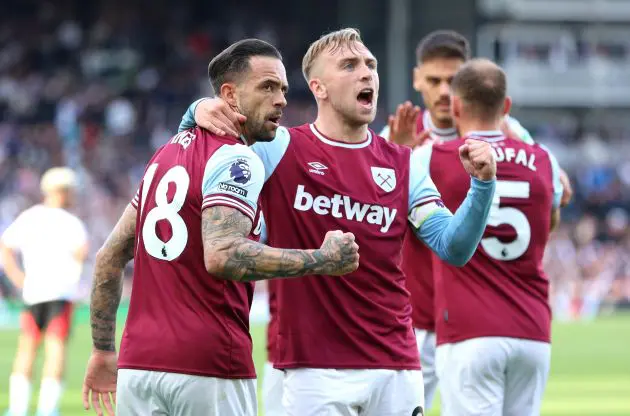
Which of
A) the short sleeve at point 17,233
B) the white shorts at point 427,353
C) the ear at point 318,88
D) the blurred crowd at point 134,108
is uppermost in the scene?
the blurred crowd at point 134,108

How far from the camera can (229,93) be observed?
485cm

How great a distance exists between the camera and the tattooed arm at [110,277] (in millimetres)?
4996

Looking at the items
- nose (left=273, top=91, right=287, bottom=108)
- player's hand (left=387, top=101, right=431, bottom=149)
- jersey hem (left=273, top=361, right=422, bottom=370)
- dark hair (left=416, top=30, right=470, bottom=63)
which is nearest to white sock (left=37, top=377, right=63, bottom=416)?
dark hair (left=416, top=30, right=470, bottom=63)

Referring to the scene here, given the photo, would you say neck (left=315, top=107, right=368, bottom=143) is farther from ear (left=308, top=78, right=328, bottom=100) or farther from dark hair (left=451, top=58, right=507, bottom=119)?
dark hair (left=451, top=58, right=507, bottom=119)

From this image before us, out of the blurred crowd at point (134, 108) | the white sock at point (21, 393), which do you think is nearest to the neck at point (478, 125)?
the white sock at point (21, 393)

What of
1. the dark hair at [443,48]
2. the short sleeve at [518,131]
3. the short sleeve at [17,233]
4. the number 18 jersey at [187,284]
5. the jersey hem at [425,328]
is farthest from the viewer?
the short sleeve at [17,233]

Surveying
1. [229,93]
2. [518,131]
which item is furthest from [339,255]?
[518,131]

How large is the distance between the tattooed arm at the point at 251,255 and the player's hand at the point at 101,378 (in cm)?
99

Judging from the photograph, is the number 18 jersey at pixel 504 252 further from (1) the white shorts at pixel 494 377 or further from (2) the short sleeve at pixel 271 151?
(2) the short sleeve at pixel 271 151

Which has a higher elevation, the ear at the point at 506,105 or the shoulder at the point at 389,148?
the ear at the point at 506,105

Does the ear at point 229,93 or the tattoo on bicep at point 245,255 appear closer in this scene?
the tattoo on bicep at point 245,255

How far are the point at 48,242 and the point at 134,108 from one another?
1856 cm

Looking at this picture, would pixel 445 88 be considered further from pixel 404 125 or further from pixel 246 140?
pixel 246 140

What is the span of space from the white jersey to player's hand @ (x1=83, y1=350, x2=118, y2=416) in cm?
720
